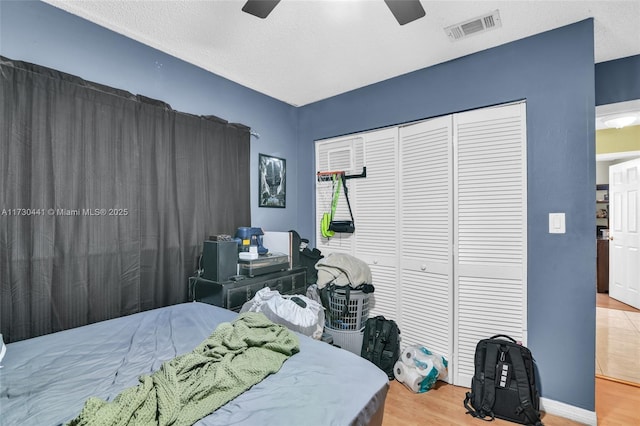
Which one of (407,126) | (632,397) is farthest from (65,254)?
(632,397)

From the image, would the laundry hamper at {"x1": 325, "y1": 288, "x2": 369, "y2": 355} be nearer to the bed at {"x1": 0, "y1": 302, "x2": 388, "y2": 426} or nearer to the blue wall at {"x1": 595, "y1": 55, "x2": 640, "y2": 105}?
the bed at {"x1": 0, "y1": 302, "x2": 388, "y2": 426}

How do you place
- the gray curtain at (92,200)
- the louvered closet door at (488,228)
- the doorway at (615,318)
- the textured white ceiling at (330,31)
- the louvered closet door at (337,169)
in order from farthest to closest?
the louvered closet door at (337,169) → the doorway at (615,318) → the louvered closet door at (488,228) → the textured white ceiling at (330,31) → the gray curtain at (92,200)

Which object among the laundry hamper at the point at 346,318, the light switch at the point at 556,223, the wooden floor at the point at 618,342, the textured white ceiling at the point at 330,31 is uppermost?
the textured white ceiling at the point at 330,31

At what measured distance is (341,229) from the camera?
312 cm

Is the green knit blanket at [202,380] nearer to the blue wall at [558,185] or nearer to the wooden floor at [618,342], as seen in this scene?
the blue wall at [558,185]

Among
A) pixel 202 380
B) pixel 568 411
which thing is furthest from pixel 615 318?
pixel 202 380

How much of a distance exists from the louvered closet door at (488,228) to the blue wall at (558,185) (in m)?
0.08

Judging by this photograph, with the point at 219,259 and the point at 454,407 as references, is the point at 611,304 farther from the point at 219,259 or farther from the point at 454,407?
the point at 219,259

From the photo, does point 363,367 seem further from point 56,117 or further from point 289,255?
point 56,117

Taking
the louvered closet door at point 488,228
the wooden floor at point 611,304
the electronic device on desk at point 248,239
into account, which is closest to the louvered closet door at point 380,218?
the louvered closet door at point 488,228

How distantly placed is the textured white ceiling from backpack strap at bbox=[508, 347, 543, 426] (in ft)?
7.59

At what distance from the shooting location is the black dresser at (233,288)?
2273 millimetres

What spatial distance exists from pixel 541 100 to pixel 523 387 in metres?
2.03

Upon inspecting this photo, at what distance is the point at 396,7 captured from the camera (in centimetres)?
150
